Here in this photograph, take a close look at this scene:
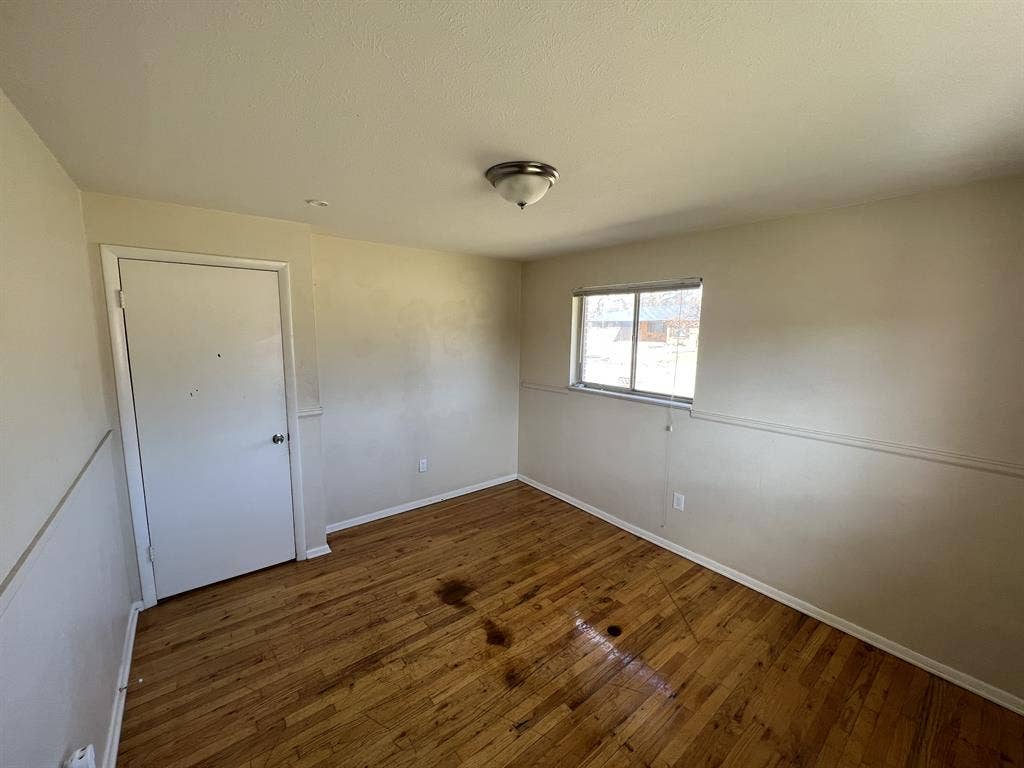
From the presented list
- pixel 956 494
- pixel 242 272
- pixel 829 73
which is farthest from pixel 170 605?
pixel 956 494

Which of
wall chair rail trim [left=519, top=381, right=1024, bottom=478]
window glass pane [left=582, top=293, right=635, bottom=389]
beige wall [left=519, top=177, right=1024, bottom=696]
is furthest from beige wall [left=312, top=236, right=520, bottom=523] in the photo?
wall chair rail trim [left=519, top=381, right=1024, bottom=478]

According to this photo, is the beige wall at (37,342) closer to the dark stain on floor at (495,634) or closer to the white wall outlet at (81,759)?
the white wall outlet at (81,759)

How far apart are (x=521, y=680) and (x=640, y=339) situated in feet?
7.88

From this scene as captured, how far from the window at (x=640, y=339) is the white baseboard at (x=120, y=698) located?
10.8ft

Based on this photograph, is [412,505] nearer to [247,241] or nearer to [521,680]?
[521,680]

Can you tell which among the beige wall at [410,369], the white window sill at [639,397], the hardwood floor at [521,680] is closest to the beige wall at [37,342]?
the hardwood floor at [521,680]

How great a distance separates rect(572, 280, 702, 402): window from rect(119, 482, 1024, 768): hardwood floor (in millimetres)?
1382

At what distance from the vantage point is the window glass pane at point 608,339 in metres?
3.33

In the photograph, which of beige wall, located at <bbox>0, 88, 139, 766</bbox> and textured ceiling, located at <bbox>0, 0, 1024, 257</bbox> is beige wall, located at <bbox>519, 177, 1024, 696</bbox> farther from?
beige wall, located at <bbox>0, 88, 139, 766</bbox>

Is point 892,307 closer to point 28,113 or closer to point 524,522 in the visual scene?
point 524,522

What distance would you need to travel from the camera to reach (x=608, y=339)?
11.4ft

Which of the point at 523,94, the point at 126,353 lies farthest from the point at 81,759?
the point at 523,94

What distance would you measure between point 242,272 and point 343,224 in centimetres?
67

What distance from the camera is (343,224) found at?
262cm
